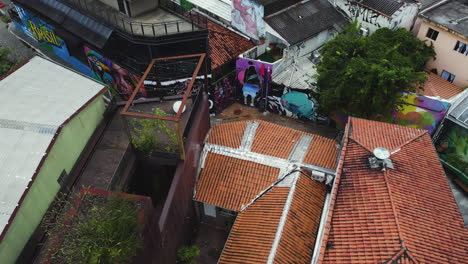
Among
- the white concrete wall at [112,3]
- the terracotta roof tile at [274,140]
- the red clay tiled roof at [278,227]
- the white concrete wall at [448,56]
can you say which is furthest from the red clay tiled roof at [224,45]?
the white concrete wall at [448,56]

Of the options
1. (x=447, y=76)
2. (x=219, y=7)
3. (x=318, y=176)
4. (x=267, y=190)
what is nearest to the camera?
(x=318, y=176)

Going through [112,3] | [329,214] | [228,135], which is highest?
[112,3]

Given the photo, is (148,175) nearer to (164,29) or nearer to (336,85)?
(164,29)

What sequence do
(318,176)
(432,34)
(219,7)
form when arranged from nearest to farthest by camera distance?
1. (318,176)
2. (432,34)
3. (219,7)

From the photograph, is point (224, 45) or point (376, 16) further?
point (224, 45)

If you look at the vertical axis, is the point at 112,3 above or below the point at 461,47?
below

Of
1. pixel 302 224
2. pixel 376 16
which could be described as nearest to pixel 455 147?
pixel 376 16

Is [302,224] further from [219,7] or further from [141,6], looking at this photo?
[219,7]

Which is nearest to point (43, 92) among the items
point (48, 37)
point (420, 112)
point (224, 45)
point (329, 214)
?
point (329, 214)
